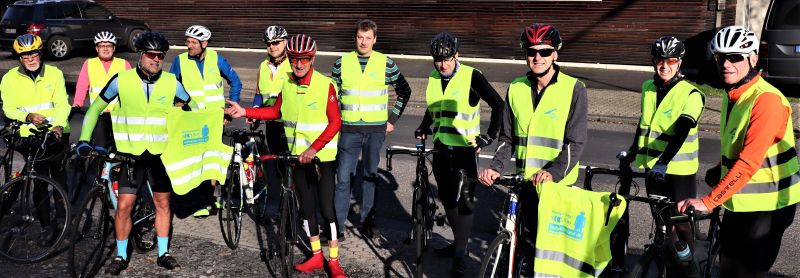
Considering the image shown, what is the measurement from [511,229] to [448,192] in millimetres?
1626

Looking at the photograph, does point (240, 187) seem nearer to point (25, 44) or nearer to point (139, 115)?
point (139, 115)

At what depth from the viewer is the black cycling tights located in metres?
6.89

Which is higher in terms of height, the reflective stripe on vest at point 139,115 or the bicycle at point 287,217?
the reflective stripe on vest at point 139,115

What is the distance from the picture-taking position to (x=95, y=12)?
25156 millimetres

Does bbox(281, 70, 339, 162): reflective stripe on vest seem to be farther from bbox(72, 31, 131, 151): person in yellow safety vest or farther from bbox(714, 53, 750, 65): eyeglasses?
bbox(714, 53, 750, 65): eyeglasses

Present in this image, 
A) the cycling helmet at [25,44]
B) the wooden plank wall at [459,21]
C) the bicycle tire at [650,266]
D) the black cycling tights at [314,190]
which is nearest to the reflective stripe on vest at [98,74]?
the cycling helmet at [25,44]

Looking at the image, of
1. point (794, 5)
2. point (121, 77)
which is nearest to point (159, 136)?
point (121, 77)

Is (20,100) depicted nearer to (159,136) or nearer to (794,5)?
(159,136)

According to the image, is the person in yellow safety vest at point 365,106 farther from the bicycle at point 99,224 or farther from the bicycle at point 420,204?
the bicycle at point 99,224

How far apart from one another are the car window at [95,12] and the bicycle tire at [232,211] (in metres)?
18.6

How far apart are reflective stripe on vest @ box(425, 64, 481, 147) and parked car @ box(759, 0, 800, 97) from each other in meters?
10.3

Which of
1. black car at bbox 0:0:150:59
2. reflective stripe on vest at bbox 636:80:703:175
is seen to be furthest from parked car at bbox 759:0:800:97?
black car at bbox 0:0:150:59

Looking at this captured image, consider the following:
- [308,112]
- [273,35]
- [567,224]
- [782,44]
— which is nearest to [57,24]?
[273,35]

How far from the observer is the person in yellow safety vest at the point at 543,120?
559 centimetres
